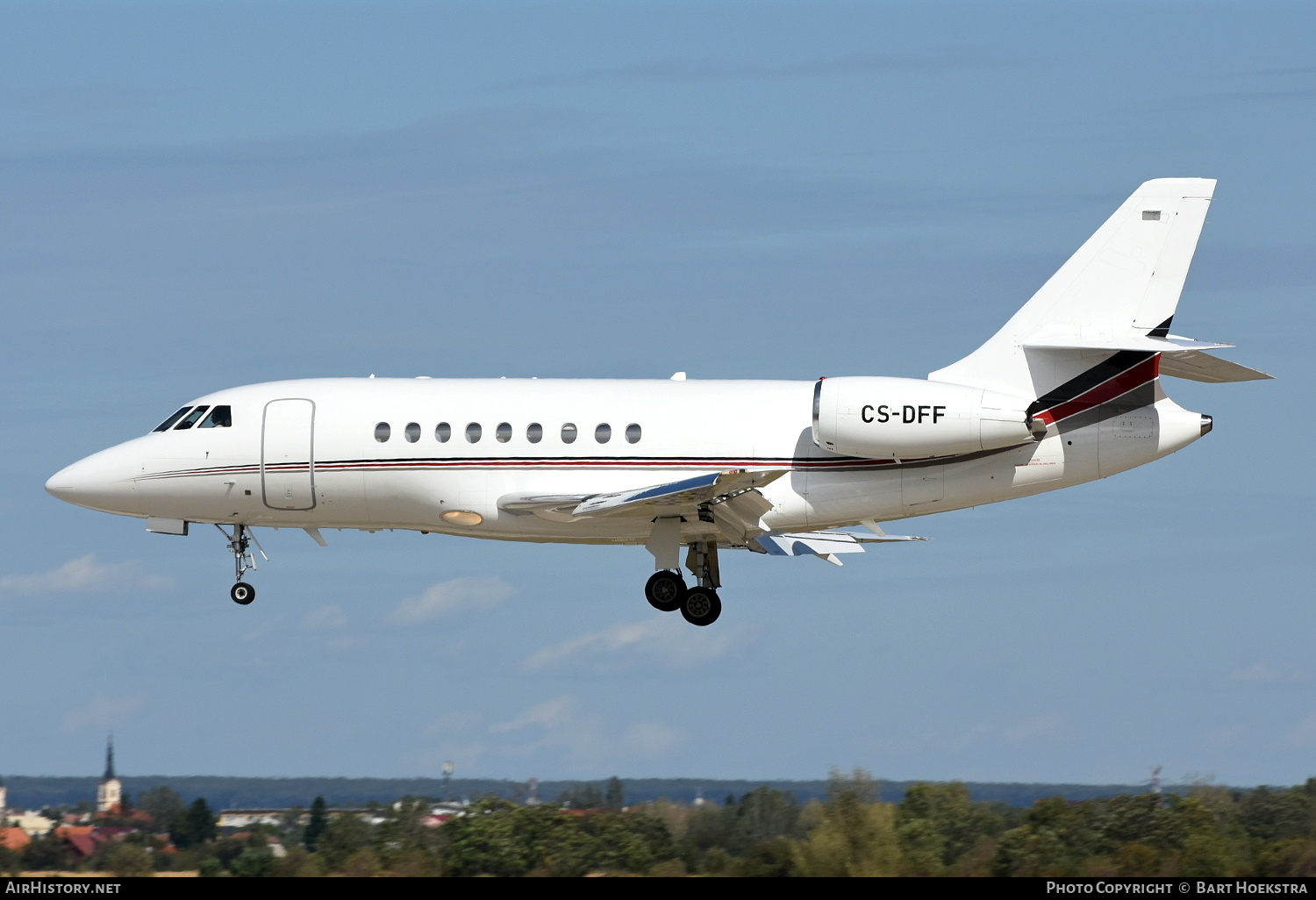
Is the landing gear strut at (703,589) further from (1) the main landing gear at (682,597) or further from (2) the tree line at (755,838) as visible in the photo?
(2) the tree line at (755,838)

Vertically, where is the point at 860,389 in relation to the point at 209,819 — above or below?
above

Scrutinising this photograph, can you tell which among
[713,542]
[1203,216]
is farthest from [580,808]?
[1203,216]

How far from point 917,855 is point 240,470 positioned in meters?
13.6

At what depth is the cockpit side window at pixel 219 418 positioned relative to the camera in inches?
1402

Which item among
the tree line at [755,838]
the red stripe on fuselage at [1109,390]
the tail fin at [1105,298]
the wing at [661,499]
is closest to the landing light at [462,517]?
the wing at [661,499]

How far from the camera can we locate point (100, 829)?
34.1 m

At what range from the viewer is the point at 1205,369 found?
34375mm

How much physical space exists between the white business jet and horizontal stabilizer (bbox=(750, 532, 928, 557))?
2.04 meters

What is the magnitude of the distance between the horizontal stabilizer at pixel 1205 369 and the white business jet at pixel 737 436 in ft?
0.16

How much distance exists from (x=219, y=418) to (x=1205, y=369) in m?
17.4

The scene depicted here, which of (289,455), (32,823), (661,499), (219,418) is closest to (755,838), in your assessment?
(661,499)

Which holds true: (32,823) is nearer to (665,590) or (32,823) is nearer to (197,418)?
(197,418)
